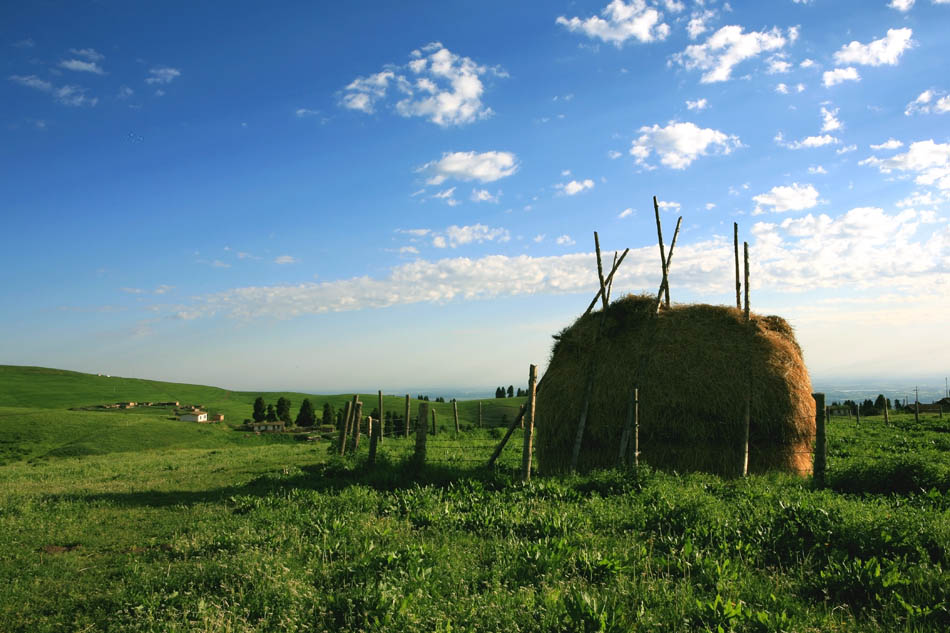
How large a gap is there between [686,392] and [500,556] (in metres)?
8.82

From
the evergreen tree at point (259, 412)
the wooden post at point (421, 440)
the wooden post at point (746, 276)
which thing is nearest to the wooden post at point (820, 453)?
the wooden post at point (746, 276)

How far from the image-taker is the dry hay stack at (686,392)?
525 inches

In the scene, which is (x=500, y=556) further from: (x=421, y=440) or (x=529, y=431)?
(x=421, y=440)

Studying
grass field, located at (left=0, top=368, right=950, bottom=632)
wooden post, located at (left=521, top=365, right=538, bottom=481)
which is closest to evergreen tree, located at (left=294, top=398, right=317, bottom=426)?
grass field, located at (left=0, top=368, right=950, bottom=632)

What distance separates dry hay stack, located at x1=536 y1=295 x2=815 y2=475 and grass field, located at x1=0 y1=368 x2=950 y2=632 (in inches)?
63.5

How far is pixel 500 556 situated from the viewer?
21.0ft

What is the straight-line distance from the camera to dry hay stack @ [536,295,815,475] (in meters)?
13.3

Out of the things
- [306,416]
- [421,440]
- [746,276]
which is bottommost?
[306,416]

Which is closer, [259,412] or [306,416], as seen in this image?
[306,416]

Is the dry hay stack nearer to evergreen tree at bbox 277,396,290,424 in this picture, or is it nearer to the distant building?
the distant building

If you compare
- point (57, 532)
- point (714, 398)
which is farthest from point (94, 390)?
point (714, 398)

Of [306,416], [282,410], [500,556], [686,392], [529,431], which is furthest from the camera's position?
[282,410]

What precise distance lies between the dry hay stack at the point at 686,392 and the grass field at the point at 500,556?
1612 mm

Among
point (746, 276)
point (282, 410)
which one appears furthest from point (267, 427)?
point (746, 276)
